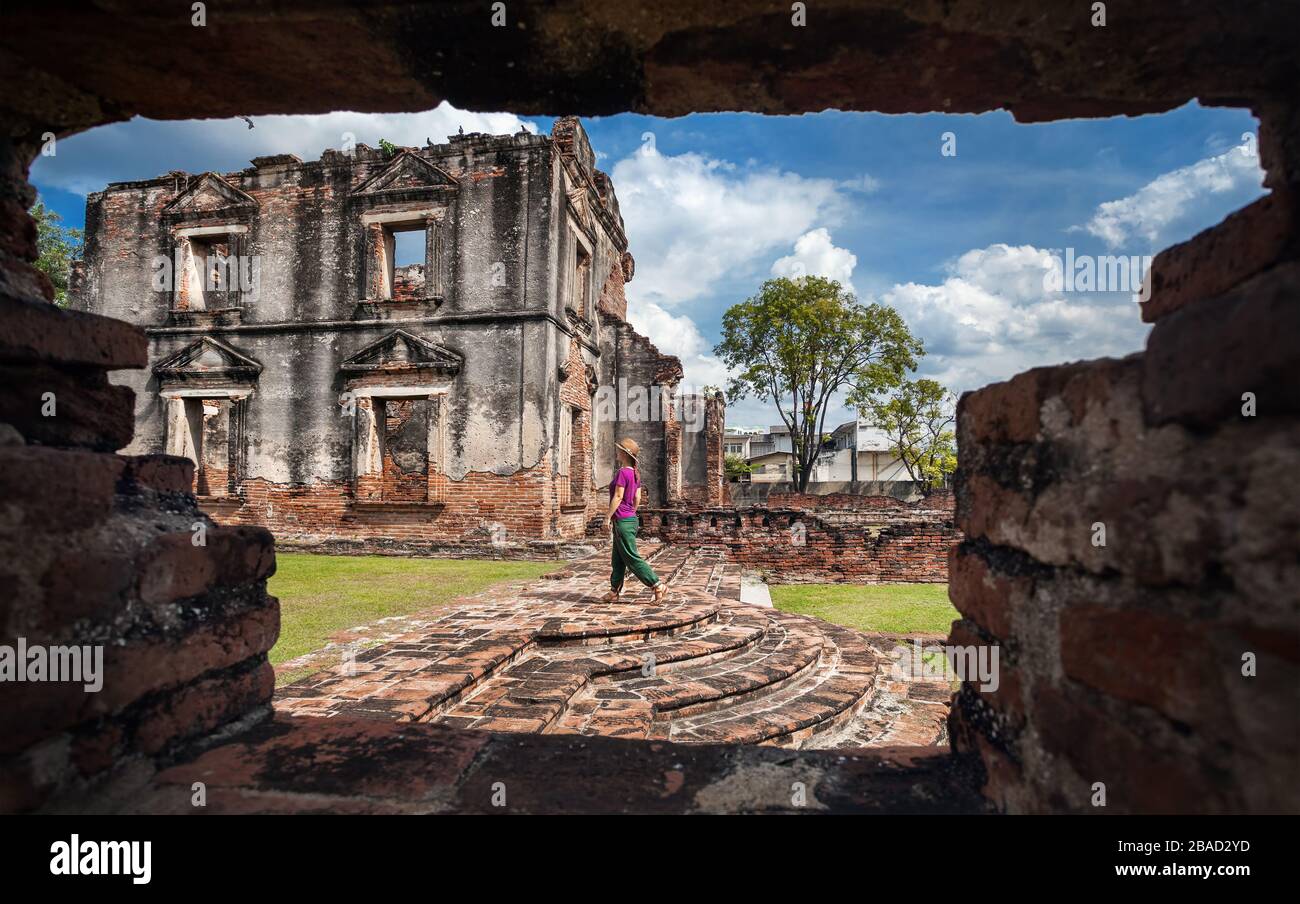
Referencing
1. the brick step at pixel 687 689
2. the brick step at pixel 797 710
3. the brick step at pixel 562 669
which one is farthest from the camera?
the brick step at pixel 797 710

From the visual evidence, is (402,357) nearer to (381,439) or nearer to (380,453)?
(381,439)

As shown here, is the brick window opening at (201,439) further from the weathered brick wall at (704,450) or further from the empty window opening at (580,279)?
the weathered brick wall at (704,450)

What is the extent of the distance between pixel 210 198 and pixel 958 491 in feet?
50.2

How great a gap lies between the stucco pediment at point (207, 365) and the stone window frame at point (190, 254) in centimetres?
78

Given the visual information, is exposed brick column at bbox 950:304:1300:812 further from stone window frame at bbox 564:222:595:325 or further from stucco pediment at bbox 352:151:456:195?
stucco pediment at bbox 352:151:456:195

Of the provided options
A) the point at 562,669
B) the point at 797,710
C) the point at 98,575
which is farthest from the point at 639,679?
the point at 98,575

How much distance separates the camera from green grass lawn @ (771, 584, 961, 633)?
7.24 m

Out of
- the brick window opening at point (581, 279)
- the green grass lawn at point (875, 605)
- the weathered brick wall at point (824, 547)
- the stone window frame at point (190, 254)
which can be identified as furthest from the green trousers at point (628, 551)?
the stone window frame at point (190, 254)

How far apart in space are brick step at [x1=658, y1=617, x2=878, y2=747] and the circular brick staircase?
0.01 m

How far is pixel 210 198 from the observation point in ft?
41.5

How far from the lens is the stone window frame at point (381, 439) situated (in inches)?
443

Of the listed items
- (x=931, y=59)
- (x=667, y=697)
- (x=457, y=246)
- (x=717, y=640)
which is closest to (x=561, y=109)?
(x=931, y=59)

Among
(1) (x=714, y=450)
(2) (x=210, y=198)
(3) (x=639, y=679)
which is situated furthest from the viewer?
(1) (x=714, y=450)

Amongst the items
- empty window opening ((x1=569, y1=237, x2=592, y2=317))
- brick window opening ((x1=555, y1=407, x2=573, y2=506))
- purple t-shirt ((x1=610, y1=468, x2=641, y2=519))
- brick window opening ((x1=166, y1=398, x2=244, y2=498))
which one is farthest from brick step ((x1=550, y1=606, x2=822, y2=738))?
brick window opening ((x1=166, y1=398, x2=244, y2=498))
